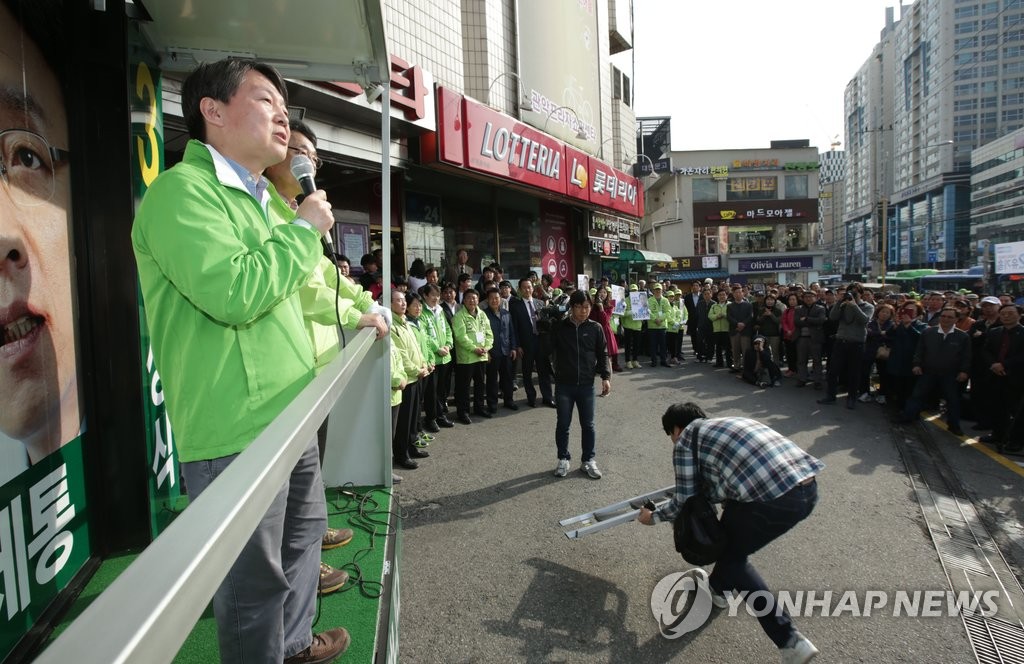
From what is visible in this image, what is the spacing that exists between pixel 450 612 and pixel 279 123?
2.90 metres

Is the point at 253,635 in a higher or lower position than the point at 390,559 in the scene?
higher

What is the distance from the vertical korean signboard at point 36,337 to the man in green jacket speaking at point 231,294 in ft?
3.79

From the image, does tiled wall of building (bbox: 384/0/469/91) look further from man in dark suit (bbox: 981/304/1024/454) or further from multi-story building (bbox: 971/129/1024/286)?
multi-story building (bbox: 971/129/1024/286)

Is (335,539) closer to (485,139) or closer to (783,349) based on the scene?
(485,139)

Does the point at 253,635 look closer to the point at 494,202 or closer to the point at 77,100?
the point at 77,100

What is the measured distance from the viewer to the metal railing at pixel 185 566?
554 millimetres

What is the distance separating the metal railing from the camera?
1.82 ft

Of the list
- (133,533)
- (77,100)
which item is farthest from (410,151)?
(133,533)

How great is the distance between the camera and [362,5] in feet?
8.48

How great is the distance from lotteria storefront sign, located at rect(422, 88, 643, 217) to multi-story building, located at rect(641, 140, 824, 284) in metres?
39.6

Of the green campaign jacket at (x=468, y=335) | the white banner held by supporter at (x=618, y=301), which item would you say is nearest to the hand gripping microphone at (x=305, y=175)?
the green campaign jacket at (x=468, y=335)

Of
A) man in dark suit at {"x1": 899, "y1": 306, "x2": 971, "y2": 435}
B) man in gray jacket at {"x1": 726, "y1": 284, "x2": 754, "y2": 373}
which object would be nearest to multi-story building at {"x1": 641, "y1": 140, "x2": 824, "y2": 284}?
man in gray jacket at {"x1": 726, "y1": 284, "x2": 754, "y2": 373}

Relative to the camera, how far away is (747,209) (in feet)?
172

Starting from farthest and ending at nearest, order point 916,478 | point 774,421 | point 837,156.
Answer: point 837,156, point 774,421, point 916,478
